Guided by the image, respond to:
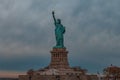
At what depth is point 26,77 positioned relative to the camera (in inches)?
2650

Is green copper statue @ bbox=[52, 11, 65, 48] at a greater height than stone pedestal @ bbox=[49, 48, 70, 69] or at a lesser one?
greater

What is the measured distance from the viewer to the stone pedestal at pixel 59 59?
6844cm

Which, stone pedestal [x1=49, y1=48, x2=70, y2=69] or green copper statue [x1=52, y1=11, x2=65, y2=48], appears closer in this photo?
stone pedestal [x1=49, y1=48, x2=70, y2=69]

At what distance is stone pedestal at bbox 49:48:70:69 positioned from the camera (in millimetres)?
68438

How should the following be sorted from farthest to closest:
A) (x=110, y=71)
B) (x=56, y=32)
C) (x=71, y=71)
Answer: (x=56, y=32)
(x=71, y=71)
(x=110, y=71)

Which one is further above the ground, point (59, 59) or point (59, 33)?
point (59, 33)

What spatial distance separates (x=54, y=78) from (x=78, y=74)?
4159 mm

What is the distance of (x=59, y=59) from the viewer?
225 ft

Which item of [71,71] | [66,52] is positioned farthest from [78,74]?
[66,52]

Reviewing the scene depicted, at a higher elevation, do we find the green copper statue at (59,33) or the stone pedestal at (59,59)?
the green copper statue at (59,33)

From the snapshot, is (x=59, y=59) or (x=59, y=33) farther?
(x=59, y=33)

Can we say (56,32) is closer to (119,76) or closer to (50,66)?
(50,66)

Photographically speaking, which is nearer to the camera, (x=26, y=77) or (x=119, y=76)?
(x=119, y=76)

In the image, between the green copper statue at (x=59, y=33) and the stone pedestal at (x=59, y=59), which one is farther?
the green copper statue at (x=59, y=33)
